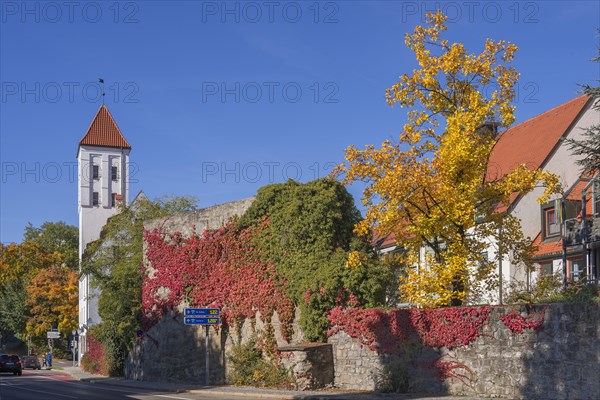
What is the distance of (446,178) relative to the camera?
904 inches

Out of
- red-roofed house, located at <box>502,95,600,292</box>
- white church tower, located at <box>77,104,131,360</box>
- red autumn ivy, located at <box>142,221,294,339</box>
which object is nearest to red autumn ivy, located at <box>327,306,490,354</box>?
red autumn ivy, located at <box>142,221,294,339</box>

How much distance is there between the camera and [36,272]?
85438 mm

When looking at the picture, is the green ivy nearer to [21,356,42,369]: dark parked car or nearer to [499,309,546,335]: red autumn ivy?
[499,309,546,335]: red autumn ivy

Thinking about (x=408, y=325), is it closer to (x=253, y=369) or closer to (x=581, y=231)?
(x=253, y=369)

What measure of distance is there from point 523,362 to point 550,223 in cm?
1586

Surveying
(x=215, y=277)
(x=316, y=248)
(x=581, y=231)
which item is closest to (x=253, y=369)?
(x=215, y=277)

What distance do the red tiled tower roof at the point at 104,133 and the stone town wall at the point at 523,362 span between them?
65.8 m

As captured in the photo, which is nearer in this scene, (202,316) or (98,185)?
(202,316)

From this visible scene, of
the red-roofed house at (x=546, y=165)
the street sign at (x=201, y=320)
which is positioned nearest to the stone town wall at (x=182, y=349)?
the street sign at (x=201, y=320)

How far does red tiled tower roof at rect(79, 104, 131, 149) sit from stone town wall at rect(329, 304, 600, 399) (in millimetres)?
65786

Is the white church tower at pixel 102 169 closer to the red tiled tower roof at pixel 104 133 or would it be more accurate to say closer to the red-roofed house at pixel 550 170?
the red tiled tower roof at pixel 104 133

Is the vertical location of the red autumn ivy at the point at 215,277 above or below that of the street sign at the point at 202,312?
above

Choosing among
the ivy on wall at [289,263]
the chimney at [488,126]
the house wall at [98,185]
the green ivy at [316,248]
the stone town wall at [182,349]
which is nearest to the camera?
the chimney at [488,126]

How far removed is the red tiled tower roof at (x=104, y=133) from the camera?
8494cm
